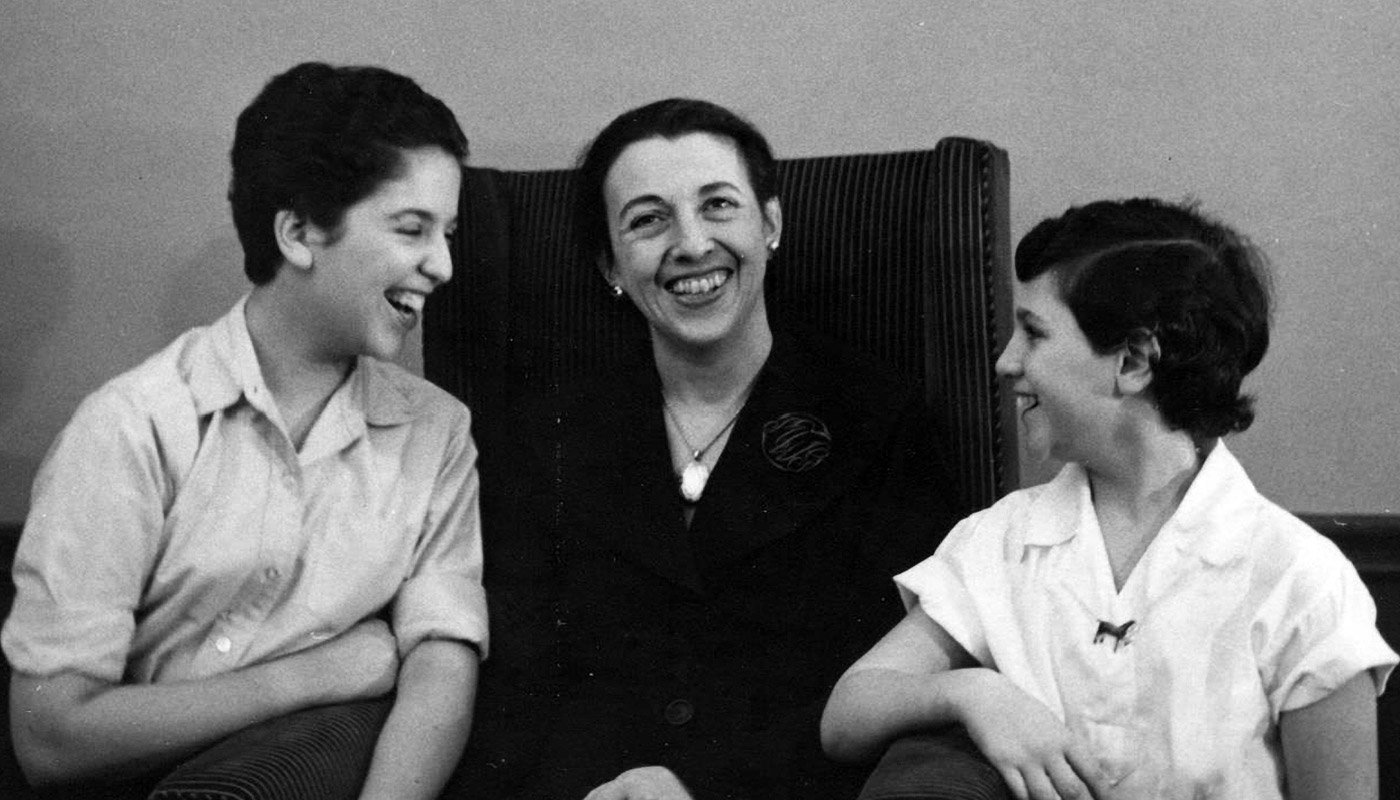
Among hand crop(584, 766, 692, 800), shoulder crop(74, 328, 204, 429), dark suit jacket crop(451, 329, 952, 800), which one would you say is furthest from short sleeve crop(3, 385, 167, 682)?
hand crop(584, 766, 692, 800)

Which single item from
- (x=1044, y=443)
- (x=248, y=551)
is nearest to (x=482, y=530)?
(x=248, y=551)

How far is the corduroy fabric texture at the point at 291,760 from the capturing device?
1441mm

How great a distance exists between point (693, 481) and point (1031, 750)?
62cm

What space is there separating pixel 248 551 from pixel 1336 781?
3.73ft

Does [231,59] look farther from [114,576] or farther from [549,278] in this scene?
[114,576]

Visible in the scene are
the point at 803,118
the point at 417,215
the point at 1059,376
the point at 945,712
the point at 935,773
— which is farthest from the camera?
the point at 803,118

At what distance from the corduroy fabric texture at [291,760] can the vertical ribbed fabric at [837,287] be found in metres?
0.54

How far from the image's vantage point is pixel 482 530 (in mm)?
1944

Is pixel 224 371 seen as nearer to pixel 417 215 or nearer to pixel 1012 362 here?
pixel 417 215

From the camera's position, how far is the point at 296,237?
1.77 m

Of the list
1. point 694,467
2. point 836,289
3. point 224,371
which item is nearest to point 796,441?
point 694,467

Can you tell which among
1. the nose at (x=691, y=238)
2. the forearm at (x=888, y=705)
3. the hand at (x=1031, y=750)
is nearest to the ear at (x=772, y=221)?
the nose at (x=691, y=238)

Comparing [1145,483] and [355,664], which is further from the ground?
[1145,483]

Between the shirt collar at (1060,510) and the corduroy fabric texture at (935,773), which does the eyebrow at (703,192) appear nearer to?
the shirt collar at (1060,510)
